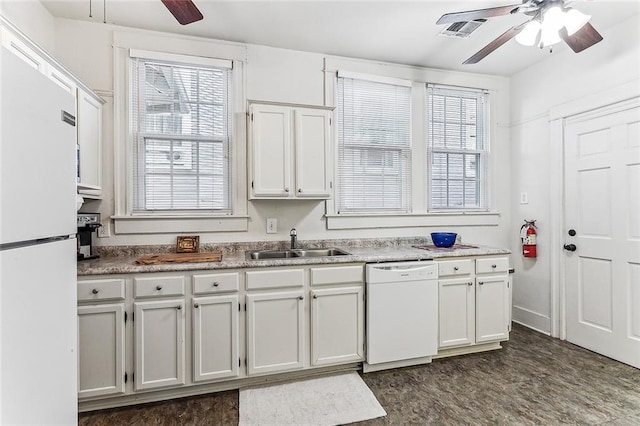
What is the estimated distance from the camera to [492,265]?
2.85 m

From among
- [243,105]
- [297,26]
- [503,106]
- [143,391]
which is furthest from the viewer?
[503,106]

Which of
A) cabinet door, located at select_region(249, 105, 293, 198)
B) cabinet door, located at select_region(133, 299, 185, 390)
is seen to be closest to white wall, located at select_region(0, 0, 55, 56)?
cabinet door, located at select_region(249, 105, 293, 198)

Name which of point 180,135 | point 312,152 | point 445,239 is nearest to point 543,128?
point 445,239

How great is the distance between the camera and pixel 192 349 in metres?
2.17

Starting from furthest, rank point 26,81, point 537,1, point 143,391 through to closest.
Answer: point 143,391
point 537,1
point 26,81

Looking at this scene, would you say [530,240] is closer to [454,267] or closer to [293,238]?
[454,267]

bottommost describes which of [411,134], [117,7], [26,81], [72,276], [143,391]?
[143,391]

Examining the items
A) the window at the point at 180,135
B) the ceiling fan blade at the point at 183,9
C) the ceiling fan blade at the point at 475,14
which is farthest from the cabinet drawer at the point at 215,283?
the ceiling fan blade at the point at 475,14

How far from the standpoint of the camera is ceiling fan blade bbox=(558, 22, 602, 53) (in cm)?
209

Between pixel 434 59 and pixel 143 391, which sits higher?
pixel 434 59

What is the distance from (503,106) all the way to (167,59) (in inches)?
143

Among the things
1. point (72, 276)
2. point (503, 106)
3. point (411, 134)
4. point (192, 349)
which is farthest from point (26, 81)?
point (503, 106)

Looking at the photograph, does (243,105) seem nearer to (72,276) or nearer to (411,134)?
(411,134)

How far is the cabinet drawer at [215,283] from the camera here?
217 cm
